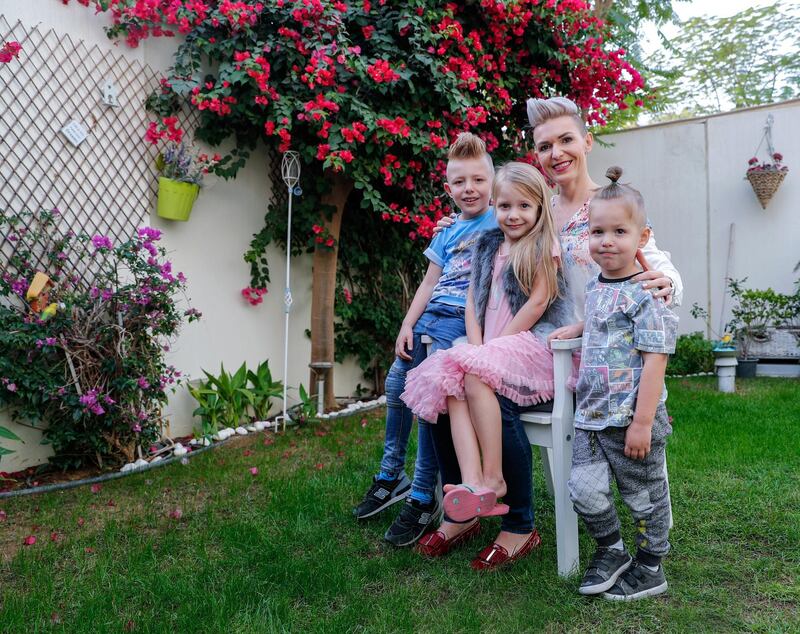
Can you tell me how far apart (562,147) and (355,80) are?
195cm

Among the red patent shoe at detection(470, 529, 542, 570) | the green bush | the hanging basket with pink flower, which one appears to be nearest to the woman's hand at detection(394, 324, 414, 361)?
the red patent shoe at detection(470, 529, 542, 570)

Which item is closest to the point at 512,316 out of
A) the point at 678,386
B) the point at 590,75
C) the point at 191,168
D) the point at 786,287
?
the point at 191,168

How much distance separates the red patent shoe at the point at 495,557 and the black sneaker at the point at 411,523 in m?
0.26

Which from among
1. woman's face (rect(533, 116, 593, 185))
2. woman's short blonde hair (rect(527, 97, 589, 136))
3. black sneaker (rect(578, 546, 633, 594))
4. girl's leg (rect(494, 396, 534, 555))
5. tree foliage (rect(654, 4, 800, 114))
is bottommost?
black sneaker (rect(578, 546, 633, 594))

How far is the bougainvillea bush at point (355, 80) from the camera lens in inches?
139

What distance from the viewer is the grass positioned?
165cm

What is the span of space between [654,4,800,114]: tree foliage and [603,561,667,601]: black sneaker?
13754 mm

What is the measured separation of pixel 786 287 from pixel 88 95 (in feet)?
20.1

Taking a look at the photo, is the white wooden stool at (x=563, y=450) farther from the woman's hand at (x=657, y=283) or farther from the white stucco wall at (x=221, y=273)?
the white stucco wall at (x=221, y=273)

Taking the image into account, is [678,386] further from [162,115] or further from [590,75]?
[162,115]

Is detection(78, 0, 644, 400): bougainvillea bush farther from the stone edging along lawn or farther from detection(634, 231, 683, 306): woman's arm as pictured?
detection(634, 231, 683, 306): woman's arm

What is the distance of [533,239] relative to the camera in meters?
2.06

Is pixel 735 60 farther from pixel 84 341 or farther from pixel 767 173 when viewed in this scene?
pixel 84 341

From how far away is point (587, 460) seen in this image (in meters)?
1.80
